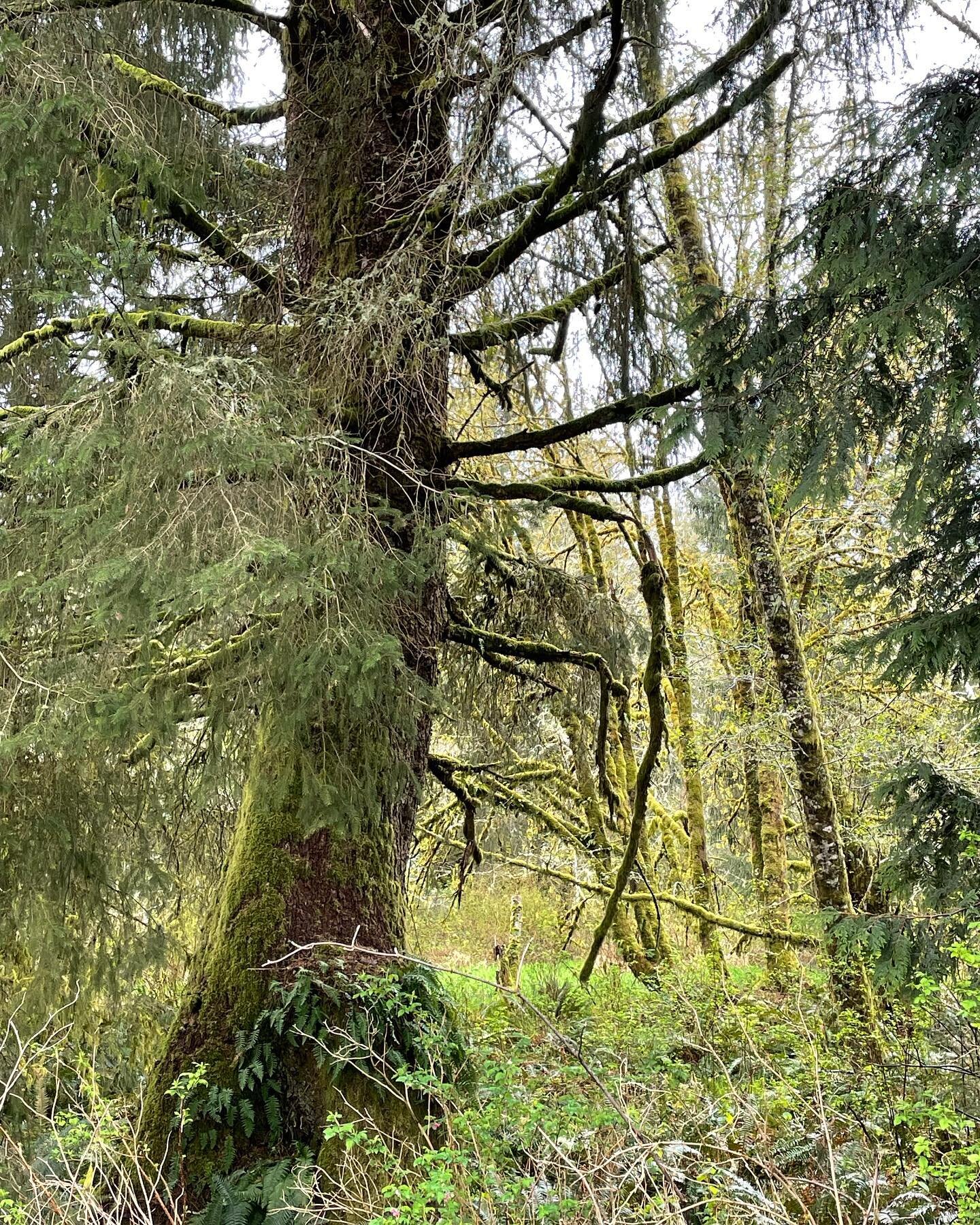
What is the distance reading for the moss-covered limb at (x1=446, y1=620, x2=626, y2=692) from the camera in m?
5.55

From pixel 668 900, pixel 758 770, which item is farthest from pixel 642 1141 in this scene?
pixel 758 770

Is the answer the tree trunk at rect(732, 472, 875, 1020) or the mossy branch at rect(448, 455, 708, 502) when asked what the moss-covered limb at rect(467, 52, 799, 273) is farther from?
the tree trunk at rect(732, 472, 875, 1020)

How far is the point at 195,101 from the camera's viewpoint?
4836 mm

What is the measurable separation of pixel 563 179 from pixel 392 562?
5.88 feet

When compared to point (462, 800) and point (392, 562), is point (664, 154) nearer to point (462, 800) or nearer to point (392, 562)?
point (392, 562)

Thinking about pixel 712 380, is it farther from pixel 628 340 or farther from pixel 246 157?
pixel 246 157

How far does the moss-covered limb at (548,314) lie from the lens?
454 cm

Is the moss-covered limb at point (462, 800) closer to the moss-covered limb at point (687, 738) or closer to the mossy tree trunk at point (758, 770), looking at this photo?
the mossy tree trunk at point (758, 770)

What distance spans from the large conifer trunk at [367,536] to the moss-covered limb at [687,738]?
4.30m

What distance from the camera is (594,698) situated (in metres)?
6.07

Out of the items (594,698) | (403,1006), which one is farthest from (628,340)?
(403,1006)

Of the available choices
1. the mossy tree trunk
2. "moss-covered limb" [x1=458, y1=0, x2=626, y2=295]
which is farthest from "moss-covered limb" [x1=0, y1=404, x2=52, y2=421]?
the mossy tree trunk

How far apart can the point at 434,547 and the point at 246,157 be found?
9.49 ft

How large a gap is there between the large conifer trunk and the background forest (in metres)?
0.03
